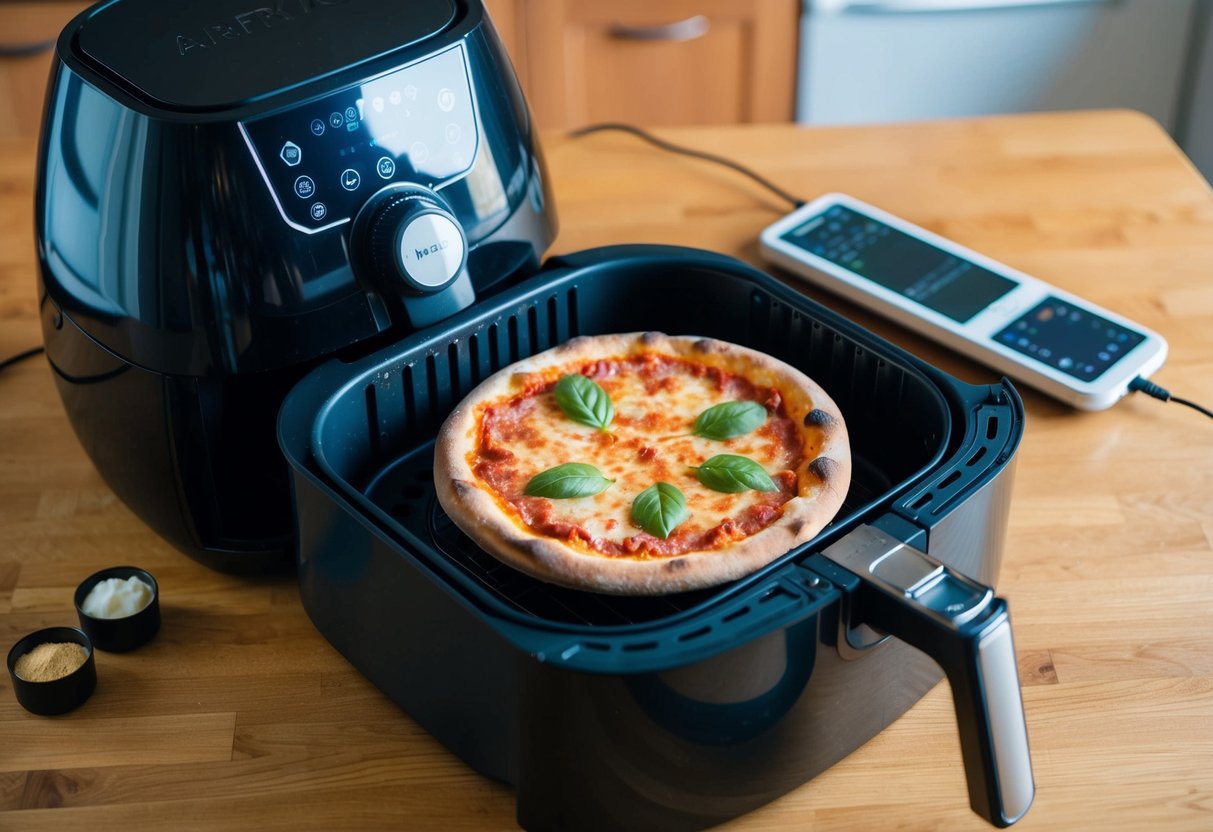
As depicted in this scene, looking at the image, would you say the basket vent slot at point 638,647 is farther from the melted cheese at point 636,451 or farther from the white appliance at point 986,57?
the white appliance at point 986,57

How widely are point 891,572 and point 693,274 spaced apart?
39 centimetres

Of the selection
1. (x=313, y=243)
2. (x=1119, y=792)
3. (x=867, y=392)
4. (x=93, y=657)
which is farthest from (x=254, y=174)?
(x=1119, y=792)

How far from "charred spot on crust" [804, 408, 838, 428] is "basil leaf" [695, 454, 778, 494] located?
2.3 inches

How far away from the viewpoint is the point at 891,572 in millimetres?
691

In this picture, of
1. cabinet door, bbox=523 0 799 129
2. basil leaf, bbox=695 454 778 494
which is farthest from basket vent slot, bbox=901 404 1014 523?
cabinet door, bbox=523 0 799 129

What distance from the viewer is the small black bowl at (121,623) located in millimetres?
869

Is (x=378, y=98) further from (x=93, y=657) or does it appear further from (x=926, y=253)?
(x=926, y=253)

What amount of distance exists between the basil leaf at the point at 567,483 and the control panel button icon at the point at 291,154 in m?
0.26

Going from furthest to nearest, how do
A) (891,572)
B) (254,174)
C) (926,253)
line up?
1. (926,253)
2. (254,174)
3. (891,572)

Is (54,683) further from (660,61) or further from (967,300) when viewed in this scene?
(660,61)

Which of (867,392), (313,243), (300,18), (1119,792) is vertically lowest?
(1119,792)

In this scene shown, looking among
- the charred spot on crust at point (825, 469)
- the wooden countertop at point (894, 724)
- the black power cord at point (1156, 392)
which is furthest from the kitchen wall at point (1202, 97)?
the charred spot on crust at point (825, 469)

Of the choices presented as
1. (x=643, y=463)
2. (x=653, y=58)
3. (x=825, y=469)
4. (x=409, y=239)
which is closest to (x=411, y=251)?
(x=409, y=239)

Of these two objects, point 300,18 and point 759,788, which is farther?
point 300,18
